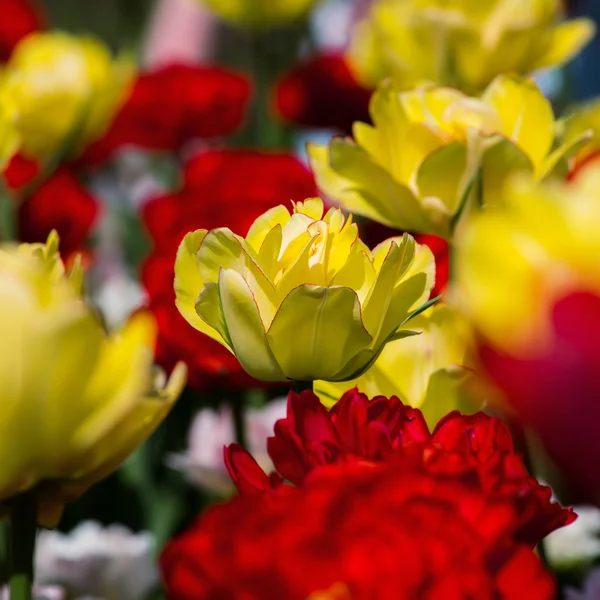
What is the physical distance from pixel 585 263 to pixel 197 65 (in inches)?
35.5

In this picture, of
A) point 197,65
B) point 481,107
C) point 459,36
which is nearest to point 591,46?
point 197,65

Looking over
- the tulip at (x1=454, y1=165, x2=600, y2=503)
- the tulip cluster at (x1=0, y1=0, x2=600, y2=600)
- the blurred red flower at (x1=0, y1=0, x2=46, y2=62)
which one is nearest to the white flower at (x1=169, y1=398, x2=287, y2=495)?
the tulip cluster at (x1=0, y1=0, x2=600, y2=600)

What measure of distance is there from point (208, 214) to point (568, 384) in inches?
15.5

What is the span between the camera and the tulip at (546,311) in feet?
0.55

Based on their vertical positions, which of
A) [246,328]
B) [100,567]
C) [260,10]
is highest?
[246,328]

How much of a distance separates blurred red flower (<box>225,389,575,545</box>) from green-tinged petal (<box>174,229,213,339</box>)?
0.05 meters

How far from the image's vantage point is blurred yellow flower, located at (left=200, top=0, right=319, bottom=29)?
932 millimetres

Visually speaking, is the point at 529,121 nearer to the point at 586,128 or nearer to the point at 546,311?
A: the point at 586,128

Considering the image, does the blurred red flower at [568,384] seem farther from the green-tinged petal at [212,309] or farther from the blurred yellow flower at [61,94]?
the blurred yellow flower at [61,94]

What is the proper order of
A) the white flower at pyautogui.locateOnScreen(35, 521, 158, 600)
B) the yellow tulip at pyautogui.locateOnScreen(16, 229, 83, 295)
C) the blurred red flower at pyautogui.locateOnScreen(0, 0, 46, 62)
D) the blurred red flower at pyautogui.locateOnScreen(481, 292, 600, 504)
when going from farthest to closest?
the blurred red flower at pyautogui.locateOnScreen(0, 0, 46, 62), the white flower at pyautogui.locateOnScreen(35, 521, 158, 600), the yellow tulip at pyautogui.locateOnScreen(16, 229, 83, 295), the blurred red flower at pyautogui.locateOnScreen(481, 292, 600, 504)

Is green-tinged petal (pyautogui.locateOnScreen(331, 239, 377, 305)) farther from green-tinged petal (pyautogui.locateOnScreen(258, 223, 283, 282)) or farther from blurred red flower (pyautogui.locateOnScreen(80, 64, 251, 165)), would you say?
blurred red flower (pyautogui.locateOnScreen(80, 64, 251, 165))

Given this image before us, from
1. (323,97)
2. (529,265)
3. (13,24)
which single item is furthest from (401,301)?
(13,24)

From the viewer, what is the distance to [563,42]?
529mm

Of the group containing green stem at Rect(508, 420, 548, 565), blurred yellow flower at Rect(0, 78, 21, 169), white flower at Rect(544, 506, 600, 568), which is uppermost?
blurred yellow flower at Rect(0, 78, 21, 169)
